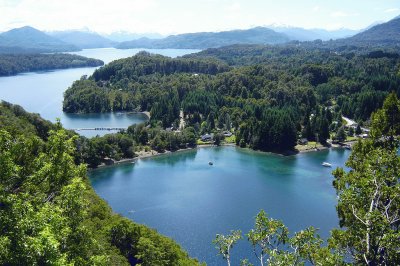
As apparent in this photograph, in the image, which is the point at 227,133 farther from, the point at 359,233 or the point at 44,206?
the point at 44,206

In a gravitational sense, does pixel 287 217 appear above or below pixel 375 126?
below

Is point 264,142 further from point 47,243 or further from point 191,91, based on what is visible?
point 47,243

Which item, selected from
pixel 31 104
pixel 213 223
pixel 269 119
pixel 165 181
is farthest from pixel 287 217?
pixel 31 104

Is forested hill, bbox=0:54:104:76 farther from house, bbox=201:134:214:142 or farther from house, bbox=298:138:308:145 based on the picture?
house, bbox=298:138:308:145

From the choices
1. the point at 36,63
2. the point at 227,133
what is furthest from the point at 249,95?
the point at 36,63

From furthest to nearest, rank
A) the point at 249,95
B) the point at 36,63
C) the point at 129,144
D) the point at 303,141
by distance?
the point at 36,63 → the point at 249,95 → the point at 303,141 → the point at 129,144

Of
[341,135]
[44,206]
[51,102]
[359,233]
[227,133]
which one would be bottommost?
[227,133]

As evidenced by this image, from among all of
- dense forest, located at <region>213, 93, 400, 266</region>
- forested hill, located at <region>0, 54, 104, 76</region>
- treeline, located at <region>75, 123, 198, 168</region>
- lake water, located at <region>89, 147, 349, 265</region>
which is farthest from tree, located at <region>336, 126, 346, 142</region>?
forested hill, located at <region>0, 54, 104, 76</region>
